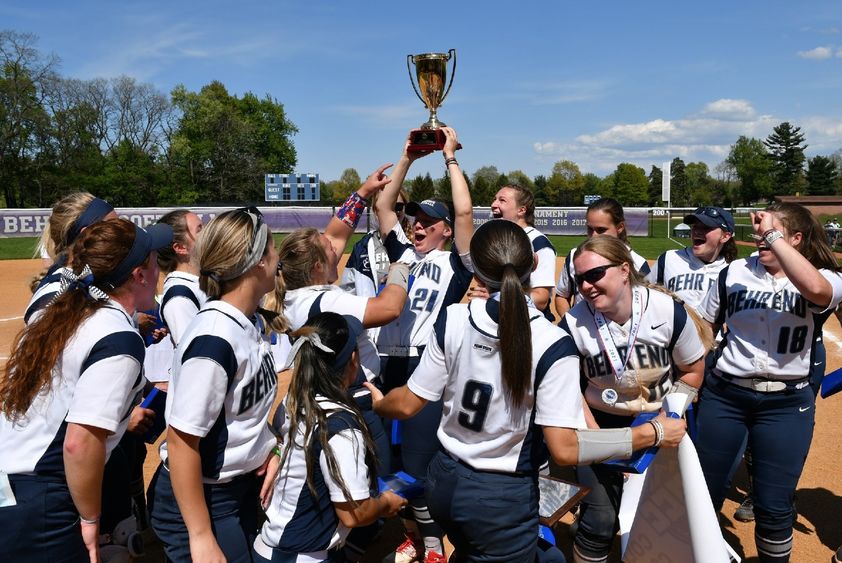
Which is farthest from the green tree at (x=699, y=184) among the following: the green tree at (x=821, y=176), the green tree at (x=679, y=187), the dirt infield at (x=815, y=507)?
the dirt infield at (x=815, y=507)

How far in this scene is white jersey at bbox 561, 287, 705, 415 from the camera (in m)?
3.45

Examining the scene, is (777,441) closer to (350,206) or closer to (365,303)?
(365,303)

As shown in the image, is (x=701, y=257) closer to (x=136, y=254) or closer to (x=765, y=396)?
(x=765, y=396)

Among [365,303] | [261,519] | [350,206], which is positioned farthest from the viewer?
[261,519]

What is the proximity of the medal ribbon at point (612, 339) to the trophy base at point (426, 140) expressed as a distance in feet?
5.54

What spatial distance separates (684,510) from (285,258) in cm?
259

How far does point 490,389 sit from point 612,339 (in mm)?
1180

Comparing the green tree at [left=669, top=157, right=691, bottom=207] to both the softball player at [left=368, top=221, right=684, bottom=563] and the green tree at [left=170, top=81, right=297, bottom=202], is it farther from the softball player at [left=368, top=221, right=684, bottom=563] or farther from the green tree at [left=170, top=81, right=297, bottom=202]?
the softball player at [left=368, top=221, right=684, bottom=563]

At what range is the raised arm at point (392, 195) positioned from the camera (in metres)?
4.54

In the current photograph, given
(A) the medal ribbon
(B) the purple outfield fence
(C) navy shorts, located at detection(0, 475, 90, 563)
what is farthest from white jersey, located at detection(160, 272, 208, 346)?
(B) the purple outfield fence

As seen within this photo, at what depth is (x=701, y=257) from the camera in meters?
5.40

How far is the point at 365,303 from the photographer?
3.51 metres

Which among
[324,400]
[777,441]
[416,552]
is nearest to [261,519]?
[416,552]

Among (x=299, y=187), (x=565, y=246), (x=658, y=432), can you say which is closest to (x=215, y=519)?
(x=658, y=432)
